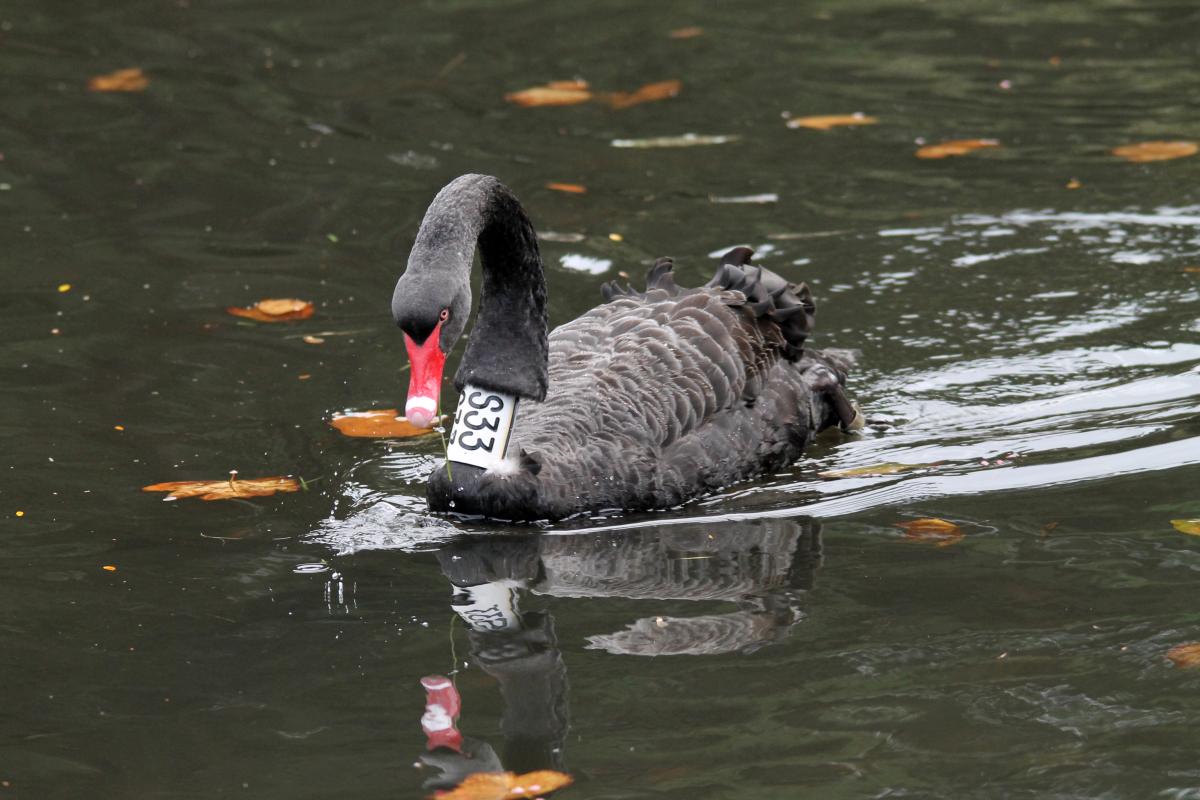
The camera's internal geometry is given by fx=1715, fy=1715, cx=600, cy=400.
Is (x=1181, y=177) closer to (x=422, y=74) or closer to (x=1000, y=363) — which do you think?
(x=1000, y=363)

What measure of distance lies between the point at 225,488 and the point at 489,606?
1.42m

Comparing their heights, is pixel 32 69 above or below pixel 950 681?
above

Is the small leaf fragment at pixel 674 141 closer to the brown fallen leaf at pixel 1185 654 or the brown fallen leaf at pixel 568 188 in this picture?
the brown fallen leaf at pixel 568 188

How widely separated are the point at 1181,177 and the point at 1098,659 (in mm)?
5597

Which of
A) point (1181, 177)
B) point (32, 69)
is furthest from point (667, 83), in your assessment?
point (32, 69)

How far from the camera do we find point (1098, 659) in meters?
4.52

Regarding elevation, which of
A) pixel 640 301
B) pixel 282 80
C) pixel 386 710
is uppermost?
pixel 282 80

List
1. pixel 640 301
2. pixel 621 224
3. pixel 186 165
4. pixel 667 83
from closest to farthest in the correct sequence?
pixel 640 301 < pixel 621 224 < pixel 186 165 < pixel 667 83

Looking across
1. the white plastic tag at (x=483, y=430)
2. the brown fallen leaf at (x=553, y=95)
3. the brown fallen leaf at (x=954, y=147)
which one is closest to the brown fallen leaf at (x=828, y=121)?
the brown fallen leaf at (x=954, y=147)

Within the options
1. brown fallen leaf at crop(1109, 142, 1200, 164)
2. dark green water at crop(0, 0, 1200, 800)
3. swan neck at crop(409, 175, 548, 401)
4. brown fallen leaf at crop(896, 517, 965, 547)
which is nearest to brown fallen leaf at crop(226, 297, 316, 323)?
dark green water at crop(0, 0, 1200, 800)

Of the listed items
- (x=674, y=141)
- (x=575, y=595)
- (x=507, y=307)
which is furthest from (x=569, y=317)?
(x=575, y=595)

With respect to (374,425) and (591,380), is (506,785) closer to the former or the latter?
(591,380)

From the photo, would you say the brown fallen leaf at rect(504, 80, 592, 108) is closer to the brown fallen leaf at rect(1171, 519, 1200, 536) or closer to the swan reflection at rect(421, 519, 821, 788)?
the swan reflection at rect(421, 519, 821, 788)

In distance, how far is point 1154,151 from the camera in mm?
9828
